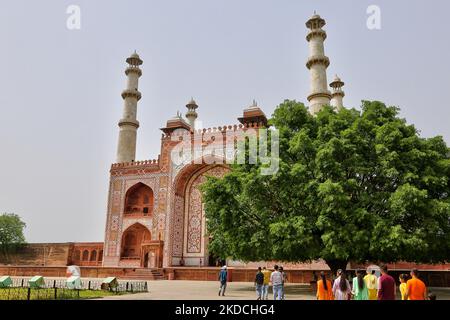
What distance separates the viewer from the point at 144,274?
827 inches

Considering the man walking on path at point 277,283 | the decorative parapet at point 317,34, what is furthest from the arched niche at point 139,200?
the man walking on path at point 277,283

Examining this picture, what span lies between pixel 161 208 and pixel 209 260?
14.3 feet

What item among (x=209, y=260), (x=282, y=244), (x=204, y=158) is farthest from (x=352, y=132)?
(x=209, y=260)

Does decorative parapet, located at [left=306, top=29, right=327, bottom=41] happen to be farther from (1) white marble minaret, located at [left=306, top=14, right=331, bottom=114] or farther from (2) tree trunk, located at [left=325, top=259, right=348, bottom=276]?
(2) tree trunk, located at [left=325, top=259, right=348, bottom=276]

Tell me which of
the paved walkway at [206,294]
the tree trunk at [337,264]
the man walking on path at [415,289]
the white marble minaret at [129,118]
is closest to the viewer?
the man walking on path at [415,289]

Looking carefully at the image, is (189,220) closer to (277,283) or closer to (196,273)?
(196,273)

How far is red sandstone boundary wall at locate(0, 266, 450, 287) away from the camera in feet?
55.2

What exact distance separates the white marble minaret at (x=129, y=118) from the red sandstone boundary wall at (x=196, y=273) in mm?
8098

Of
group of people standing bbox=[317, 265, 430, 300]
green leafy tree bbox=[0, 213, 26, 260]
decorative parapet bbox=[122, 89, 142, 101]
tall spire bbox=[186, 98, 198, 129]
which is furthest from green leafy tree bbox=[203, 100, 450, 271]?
green leafy tree bbox=[0, 213, 26, 260]

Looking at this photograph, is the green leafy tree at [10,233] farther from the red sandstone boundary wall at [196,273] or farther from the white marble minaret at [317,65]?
the white marble minaret at [317,65]

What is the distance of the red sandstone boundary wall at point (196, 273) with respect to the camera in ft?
55.2

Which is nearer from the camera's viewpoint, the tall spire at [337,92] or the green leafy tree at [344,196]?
the green leafy tree at [344,196]

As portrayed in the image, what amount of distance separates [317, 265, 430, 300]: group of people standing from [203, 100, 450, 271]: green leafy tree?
4.08 metres

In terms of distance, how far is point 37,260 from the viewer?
2925 cm
